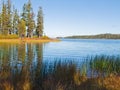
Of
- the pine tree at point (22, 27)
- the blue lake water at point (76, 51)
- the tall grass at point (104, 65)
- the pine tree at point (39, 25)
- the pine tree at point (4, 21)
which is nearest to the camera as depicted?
the tall grass at point (104, 65)

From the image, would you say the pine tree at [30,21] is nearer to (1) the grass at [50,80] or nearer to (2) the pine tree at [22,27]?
(2) the pine tree at [22,27]

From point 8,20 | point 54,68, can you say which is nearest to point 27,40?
point 8,20

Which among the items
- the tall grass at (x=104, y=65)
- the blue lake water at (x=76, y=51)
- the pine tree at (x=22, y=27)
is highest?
the pine tree at (x=22, y=27)

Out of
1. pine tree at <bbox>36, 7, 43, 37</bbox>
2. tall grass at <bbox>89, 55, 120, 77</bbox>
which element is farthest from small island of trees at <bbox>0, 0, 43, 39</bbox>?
tall grass at <bbox>89, 55, 120, 77</bbox>

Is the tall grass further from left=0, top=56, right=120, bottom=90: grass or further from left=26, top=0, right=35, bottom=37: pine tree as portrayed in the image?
left=26, top=0, right=35, bottom=37: pine tree

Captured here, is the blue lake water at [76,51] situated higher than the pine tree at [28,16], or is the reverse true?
the pine tree at [28,16]

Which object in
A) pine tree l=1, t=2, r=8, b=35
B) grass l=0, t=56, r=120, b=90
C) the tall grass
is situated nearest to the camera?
grass l=0, t=56, r=120, b=90

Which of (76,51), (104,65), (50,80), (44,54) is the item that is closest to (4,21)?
(76,51)

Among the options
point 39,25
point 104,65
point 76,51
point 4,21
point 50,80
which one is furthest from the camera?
point 39,25

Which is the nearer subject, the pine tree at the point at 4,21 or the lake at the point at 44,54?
the lake at the point at 44,54

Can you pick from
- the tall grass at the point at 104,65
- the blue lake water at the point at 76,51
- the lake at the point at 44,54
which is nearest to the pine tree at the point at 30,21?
the blue lake water at the point at 76,51

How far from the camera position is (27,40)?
298 ft

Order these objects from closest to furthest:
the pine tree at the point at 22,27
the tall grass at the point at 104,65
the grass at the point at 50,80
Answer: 1. the grass at the point at 50,80
2. the tall grass at the point at 104,65
3. the pine tree at the point at 22,27

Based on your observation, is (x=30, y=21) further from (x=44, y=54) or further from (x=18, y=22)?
(x=44, y=54)
